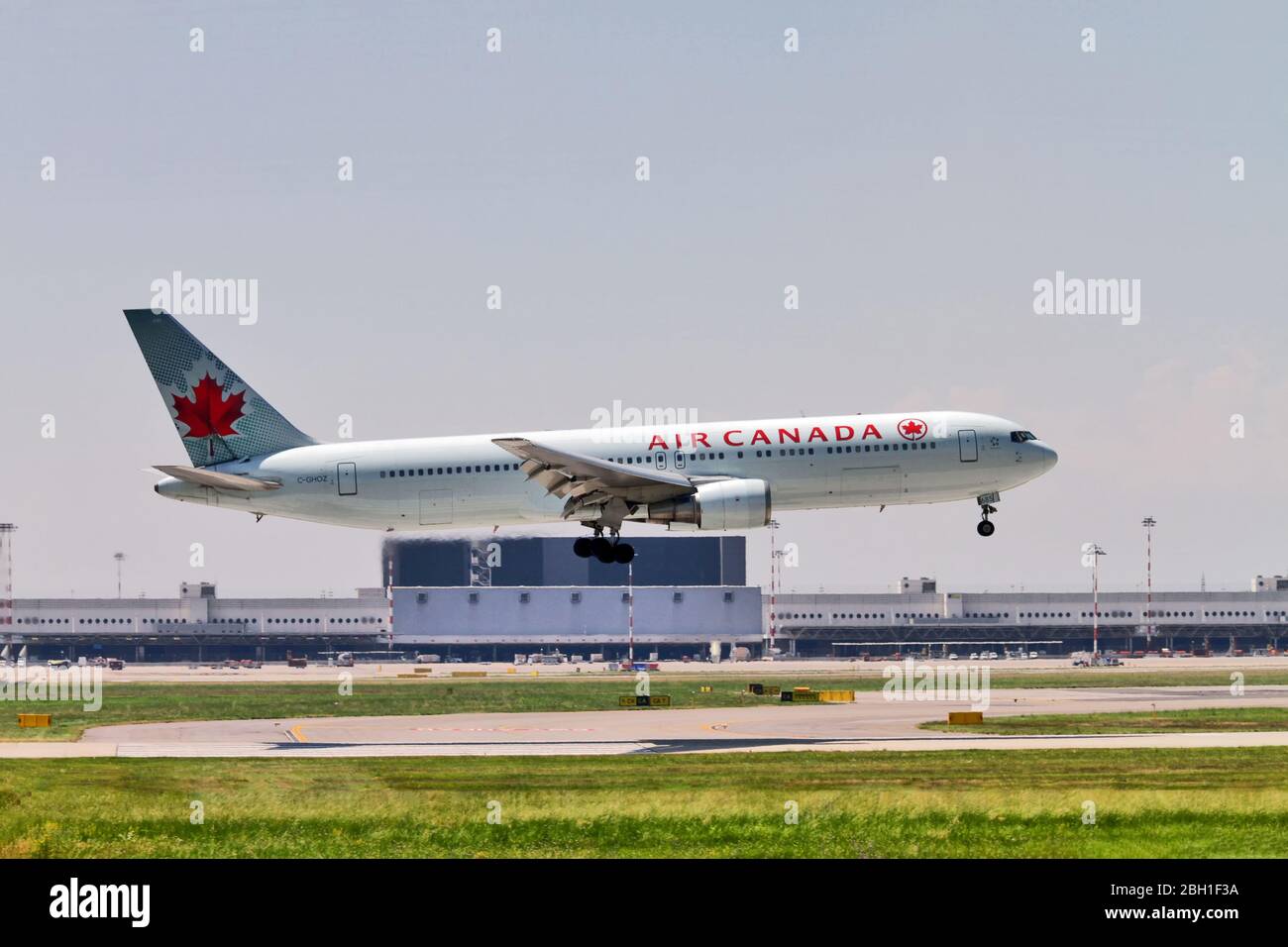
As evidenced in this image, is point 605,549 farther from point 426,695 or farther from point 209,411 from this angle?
point 426,695

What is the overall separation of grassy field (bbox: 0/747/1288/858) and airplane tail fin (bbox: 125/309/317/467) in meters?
17.8

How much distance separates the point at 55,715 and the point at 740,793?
4949 centimetres

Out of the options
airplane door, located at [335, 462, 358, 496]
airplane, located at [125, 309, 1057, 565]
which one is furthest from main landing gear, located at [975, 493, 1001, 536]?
airplane door, located at [335, 462, 358, 496]

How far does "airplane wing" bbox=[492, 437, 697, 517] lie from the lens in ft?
207

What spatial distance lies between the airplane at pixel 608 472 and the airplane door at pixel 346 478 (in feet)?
0.29

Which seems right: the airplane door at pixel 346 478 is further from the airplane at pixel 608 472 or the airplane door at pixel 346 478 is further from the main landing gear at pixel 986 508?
the main landing gear at pixel 986 508

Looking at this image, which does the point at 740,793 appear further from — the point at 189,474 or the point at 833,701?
the point at 833,701

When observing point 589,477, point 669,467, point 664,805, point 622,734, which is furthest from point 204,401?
point 664,805

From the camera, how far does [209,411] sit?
69.4 metres

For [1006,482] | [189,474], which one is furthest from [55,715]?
[1006,482]

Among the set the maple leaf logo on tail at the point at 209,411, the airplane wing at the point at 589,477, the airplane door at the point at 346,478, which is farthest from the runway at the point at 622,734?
the maple leaf logo on tail at the point at 209,411

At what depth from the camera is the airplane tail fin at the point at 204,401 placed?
69.1 m

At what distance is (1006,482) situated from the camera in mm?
67625

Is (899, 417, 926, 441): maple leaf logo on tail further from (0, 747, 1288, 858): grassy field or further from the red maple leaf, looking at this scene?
the red maple leaf
